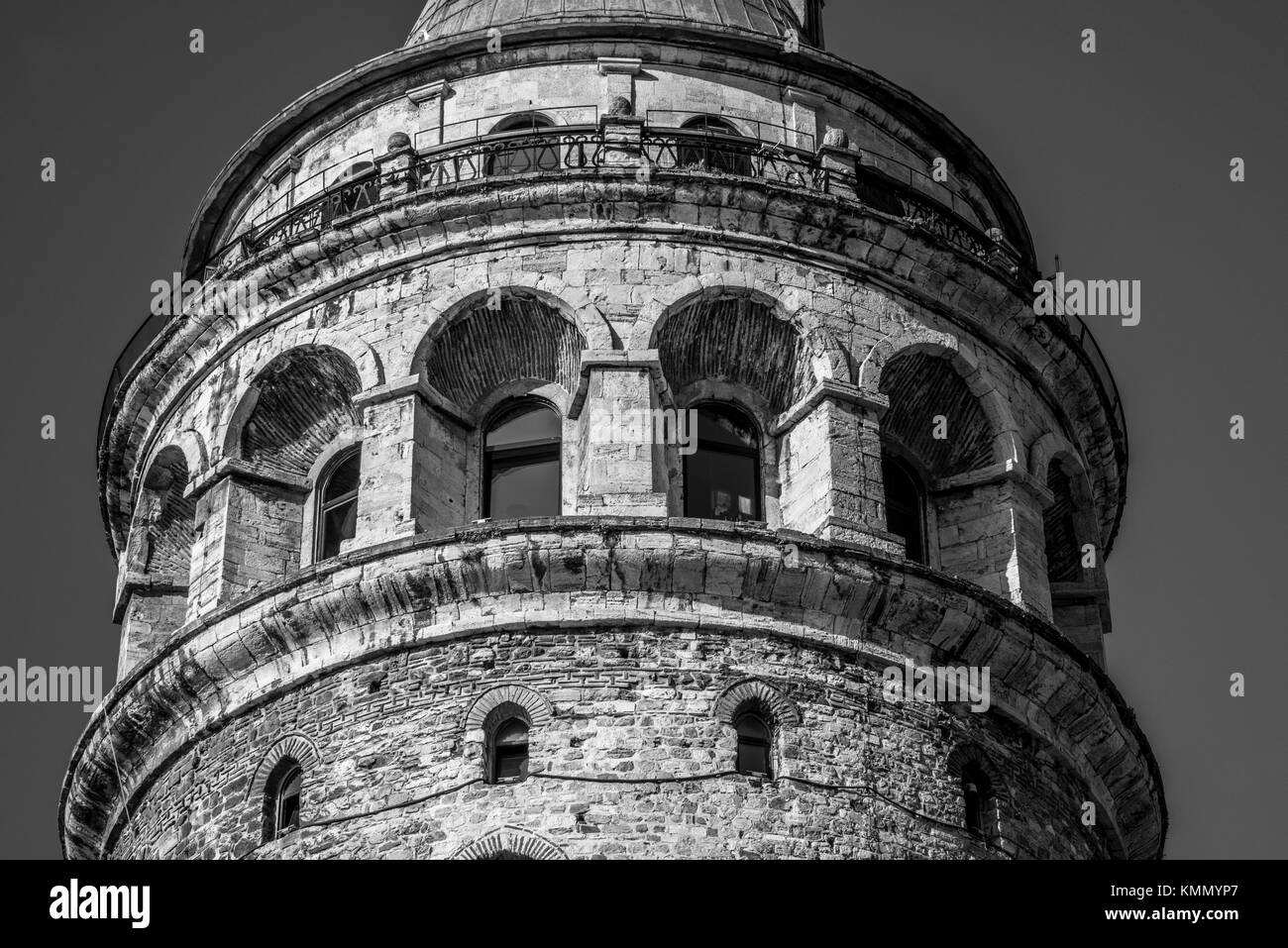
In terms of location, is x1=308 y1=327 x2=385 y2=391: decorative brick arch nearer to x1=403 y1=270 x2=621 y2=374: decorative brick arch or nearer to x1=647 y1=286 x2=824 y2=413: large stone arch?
x1=403 y1=270 x2=621 y2=374: decorative brick arch

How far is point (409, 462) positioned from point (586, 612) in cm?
286

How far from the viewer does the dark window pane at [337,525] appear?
38750 millimetres

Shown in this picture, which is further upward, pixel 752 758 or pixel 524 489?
pixel 524 489

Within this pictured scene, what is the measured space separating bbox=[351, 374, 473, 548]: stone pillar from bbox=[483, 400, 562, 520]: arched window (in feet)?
1.07

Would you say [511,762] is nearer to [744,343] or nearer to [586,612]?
[586,612]

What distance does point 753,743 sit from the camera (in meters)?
35.5

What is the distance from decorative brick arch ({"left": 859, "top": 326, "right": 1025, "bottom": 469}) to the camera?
39500 mm

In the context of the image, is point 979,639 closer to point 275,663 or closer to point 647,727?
point 647,727

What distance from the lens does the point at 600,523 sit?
36344 millimetres

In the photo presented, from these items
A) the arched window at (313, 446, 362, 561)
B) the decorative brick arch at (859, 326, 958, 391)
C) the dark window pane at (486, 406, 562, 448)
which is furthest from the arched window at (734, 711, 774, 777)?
the arched window at (313, 446, 362, 561)

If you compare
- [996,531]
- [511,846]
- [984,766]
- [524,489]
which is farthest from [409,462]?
[984,766]

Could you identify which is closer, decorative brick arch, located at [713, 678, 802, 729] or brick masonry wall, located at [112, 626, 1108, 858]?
brick masonry wall, located at [112, 626, 1108, 858]

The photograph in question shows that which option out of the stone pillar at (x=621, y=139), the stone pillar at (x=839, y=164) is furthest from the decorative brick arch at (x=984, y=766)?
the stone pillar at (x=621, y=139)

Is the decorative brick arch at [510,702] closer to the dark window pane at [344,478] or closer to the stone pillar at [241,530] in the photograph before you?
the stone pillar at [241,530]
